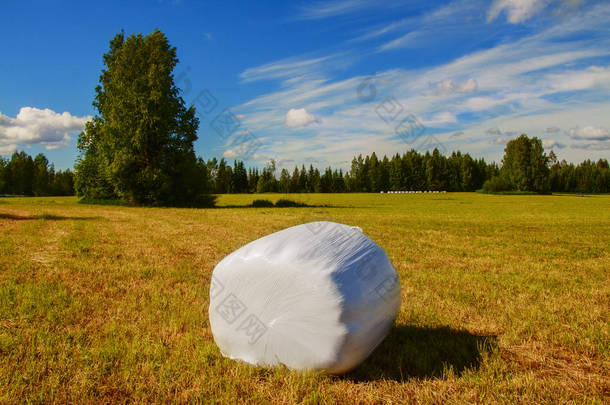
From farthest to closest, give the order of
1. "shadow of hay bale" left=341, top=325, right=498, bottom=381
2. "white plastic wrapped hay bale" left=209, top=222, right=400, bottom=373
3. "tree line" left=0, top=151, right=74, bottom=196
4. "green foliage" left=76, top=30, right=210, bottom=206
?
"tree line" left=0, top=151, right=74, bottom=196 → "green foliage" left=76, top=30, right=210, bottom=206 → "shadow of hay bale" left=341, top=325, right=498, bottom=381 → "white plastic wrapped hay bale" left=209, top=222, right=400, bottom=373

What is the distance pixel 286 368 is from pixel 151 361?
143 centimetres

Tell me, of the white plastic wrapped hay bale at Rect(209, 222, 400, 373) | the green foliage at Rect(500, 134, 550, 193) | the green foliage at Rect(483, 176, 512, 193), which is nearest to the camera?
the white plastic wrapped hay bale at Rect(209, 222, 400, 373)

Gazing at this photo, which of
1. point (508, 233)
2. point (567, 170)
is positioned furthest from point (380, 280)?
point (567, 170)

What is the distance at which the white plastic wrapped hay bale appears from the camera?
11.0 ft

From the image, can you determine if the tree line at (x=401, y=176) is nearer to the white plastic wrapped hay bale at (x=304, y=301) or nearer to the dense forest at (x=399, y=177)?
the dense forest at (x=399, y=177)

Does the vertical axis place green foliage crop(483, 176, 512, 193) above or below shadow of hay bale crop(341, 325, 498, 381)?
above

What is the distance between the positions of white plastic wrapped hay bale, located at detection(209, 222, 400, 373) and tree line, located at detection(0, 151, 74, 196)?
4067 inches

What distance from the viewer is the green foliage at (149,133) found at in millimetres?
32688

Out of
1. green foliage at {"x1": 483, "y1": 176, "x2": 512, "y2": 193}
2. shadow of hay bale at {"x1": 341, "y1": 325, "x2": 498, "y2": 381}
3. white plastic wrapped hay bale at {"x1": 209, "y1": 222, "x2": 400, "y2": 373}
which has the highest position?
green foliage at {"x1": 483, "y1": 176, "x2": 512, "y2": 193}

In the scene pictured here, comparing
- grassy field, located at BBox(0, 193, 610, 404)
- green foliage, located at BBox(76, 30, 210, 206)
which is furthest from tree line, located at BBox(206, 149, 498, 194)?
grassy field, located at BBox(0, 193, 610, 404)

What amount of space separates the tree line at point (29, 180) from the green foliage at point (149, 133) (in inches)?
2623

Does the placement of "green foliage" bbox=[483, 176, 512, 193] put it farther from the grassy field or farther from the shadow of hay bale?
the shadow of hay bale

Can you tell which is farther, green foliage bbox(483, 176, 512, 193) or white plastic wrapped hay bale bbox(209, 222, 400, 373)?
green foliage bbox(483, 176, 512, 193)

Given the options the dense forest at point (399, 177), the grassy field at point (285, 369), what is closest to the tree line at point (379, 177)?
the dense forest at point (399, 177)
